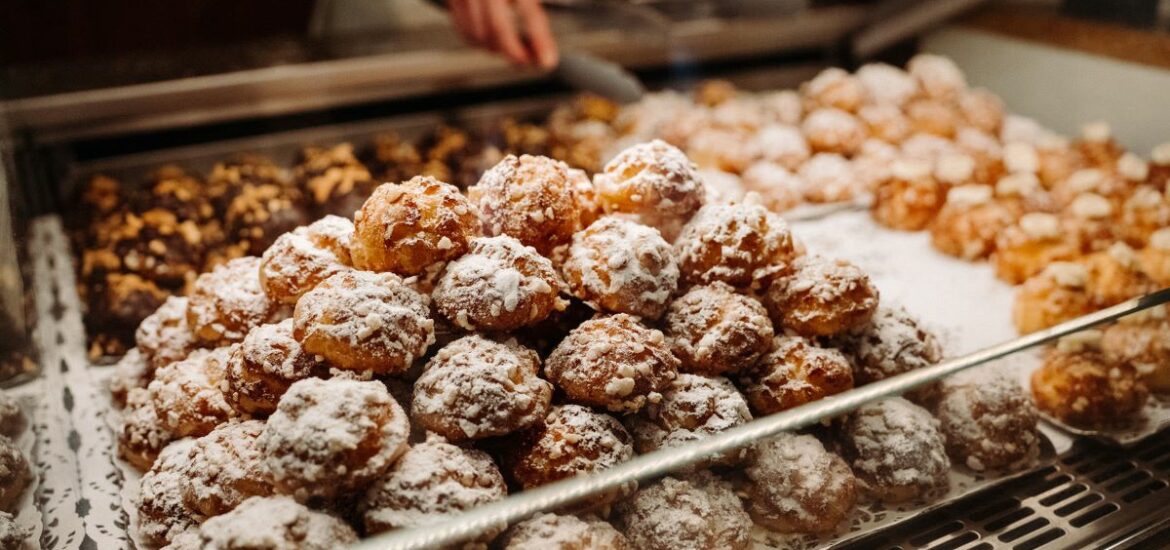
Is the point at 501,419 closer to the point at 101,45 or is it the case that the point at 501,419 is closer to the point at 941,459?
the point at 941,459

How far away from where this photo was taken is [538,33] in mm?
3303

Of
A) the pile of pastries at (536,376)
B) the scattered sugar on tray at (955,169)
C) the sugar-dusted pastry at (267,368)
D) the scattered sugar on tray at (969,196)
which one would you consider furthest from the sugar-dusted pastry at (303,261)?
the scattered sugar on tray at (955,169)

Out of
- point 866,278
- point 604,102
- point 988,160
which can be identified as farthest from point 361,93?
point 988,160

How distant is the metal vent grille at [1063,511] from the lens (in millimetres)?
1760

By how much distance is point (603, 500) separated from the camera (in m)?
1.42

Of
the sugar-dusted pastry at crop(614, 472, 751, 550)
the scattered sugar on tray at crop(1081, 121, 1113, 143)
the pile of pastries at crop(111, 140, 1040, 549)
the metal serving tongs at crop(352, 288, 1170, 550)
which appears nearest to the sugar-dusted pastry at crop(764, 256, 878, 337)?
the pile of pastries at crop(111, 140, 1040, 549)

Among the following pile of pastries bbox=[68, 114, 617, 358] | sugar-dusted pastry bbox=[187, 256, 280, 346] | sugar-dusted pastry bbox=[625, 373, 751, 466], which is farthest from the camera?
pile of pastries bbox=[68, 114, 617, 358]

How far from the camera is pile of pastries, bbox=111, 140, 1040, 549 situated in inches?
57.5

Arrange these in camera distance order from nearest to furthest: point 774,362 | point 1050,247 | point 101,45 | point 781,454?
point 781,454 → point 774,362 → point 1050,247 → point 101,45

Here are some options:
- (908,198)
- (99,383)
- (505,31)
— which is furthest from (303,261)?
(908,198)

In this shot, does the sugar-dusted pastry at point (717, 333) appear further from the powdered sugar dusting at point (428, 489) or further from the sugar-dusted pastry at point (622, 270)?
the powdered sugar dusting at point (428, 489)

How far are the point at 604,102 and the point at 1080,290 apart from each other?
6.32 feet

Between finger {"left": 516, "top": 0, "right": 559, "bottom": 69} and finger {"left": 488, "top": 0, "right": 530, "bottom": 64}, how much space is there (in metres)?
0.06

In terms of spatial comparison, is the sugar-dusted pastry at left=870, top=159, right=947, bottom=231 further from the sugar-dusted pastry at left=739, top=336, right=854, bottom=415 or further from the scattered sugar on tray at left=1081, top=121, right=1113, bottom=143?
the sugar-dusted pastry at left=739, top=336, right=854, bottom=415
